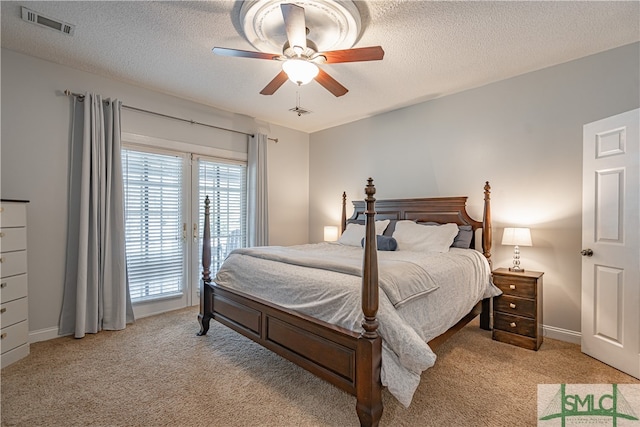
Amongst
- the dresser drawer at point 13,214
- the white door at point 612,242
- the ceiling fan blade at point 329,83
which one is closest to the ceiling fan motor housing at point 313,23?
the ceiling fan blade at point 329,83

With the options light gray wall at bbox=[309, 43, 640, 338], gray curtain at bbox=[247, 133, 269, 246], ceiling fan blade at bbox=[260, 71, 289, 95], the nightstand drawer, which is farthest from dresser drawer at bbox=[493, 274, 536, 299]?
gray curtain at bbox=[247, 133, 269, 246]

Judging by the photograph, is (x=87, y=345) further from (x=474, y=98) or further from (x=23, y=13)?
(x=474, y=98)

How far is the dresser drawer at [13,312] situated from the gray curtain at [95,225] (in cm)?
43

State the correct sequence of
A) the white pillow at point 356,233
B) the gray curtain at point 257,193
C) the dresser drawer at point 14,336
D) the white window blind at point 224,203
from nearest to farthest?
the dresser drawer at point 14,336
the white pillow at point 356,233
the white window blind at point 224,203
the gray curtain at point 257,193

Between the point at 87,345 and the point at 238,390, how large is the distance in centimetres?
180

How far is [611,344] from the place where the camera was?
8.39 feet

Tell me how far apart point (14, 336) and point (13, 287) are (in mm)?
411

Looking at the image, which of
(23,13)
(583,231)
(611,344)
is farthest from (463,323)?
(23,13)

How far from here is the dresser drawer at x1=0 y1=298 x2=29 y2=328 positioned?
2.51 meters

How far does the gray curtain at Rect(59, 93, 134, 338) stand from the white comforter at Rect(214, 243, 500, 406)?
1328 millimetres

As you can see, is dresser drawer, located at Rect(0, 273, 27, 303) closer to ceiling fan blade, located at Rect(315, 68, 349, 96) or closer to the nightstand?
ceiling fan blade, located at Rect(315, 68, 349, 96)

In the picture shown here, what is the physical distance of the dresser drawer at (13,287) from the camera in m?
2.54

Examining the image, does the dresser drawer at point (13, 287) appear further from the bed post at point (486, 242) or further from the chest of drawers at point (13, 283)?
the bed post at point (486, 242)

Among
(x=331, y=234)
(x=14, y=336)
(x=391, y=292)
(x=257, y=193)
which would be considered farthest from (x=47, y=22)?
(x=331, y=234)
